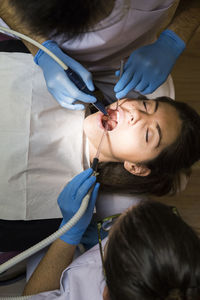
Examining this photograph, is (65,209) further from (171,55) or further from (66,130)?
(171,55)

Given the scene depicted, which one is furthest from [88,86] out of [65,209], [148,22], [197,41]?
[197,41]

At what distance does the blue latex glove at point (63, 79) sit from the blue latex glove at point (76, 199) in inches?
11.7

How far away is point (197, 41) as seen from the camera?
1986mm

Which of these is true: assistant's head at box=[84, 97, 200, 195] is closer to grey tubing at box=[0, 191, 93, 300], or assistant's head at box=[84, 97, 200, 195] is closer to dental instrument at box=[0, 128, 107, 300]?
dental instrument at box=[0, 128, 107, 300]

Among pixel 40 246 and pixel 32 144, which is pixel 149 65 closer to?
pixel 32 144

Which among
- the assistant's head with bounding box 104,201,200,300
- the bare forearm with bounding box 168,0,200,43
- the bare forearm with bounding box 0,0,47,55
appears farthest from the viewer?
the bare forearm with bounding box 168,0,200,43

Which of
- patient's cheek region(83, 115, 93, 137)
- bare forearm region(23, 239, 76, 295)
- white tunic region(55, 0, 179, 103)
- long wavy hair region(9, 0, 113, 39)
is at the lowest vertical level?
bare forearm region(23, 239, 76, 295)

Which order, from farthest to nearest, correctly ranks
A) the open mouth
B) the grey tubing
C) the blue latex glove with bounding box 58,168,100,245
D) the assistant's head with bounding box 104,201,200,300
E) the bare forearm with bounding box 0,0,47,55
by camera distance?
the open mouth → the blue latex glove with bounding box 58,168,100,245 → the bare forearm with bounding box 0,0,47,55 → the grey tubing → the assistant's head with bounding box 104,201,200,300

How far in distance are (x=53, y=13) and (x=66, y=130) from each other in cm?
57

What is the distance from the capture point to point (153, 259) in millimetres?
674

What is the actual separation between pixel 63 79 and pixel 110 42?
24 cm

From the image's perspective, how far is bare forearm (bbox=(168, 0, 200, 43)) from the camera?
50.0 inches

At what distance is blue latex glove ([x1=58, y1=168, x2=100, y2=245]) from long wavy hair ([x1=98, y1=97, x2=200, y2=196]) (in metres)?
0.21

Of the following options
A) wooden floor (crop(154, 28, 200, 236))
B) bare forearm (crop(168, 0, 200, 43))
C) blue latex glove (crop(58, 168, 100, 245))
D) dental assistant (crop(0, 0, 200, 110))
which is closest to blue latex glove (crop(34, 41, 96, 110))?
dental assistant (crop(0, 0, 200, 110))
